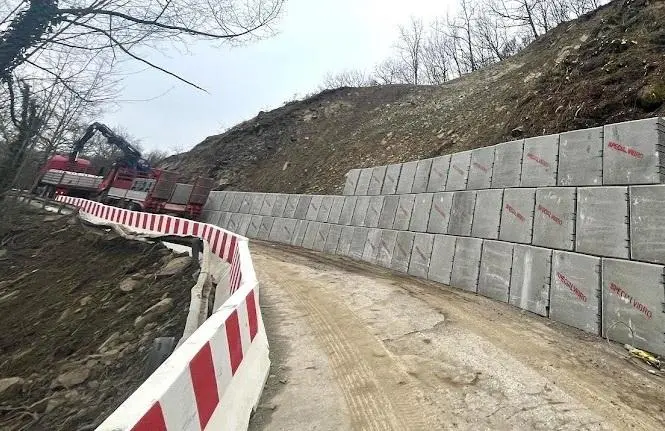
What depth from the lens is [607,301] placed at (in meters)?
6.21

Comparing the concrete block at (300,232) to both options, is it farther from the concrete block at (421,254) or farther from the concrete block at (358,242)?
the concrete block at (421,254)

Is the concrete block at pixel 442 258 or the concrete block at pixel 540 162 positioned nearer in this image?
the concrete block at pixel 540 162

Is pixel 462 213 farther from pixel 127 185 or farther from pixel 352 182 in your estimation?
pixel 127 185

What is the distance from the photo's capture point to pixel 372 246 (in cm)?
1341

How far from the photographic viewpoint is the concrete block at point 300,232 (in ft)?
57.9

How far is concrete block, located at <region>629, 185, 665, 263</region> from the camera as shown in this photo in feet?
19.6

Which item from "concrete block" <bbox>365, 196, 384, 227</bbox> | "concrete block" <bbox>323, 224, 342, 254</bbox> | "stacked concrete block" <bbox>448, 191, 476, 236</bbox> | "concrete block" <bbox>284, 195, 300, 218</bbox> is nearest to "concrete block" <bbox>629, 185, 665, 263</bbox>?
"stacked concrete block" <bbox>448, 191, 476, 236</bbox>

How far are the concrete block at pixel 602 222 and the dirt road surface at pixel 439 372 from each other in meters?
1.49

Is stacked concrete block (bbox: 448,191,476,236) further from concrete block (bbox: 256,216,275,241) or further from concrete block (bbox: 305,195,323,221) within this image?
concrete block (bbox: 256,216,275,241)

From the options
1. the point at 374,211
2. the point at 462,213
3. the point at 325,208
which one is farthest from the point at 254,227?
the point at 462,213

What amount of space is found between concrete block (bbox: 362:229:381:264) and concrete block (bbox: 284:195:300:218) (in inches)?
238

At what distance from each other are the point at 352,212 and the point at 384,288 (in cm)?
680

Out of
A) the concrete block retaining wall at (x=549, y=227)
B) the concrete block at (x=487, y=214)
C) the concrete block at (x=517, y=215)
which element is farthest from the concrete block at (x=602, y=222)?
the concrete block at (x=487, y=214)

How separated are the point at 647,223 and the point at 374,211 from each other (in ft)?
28.7
